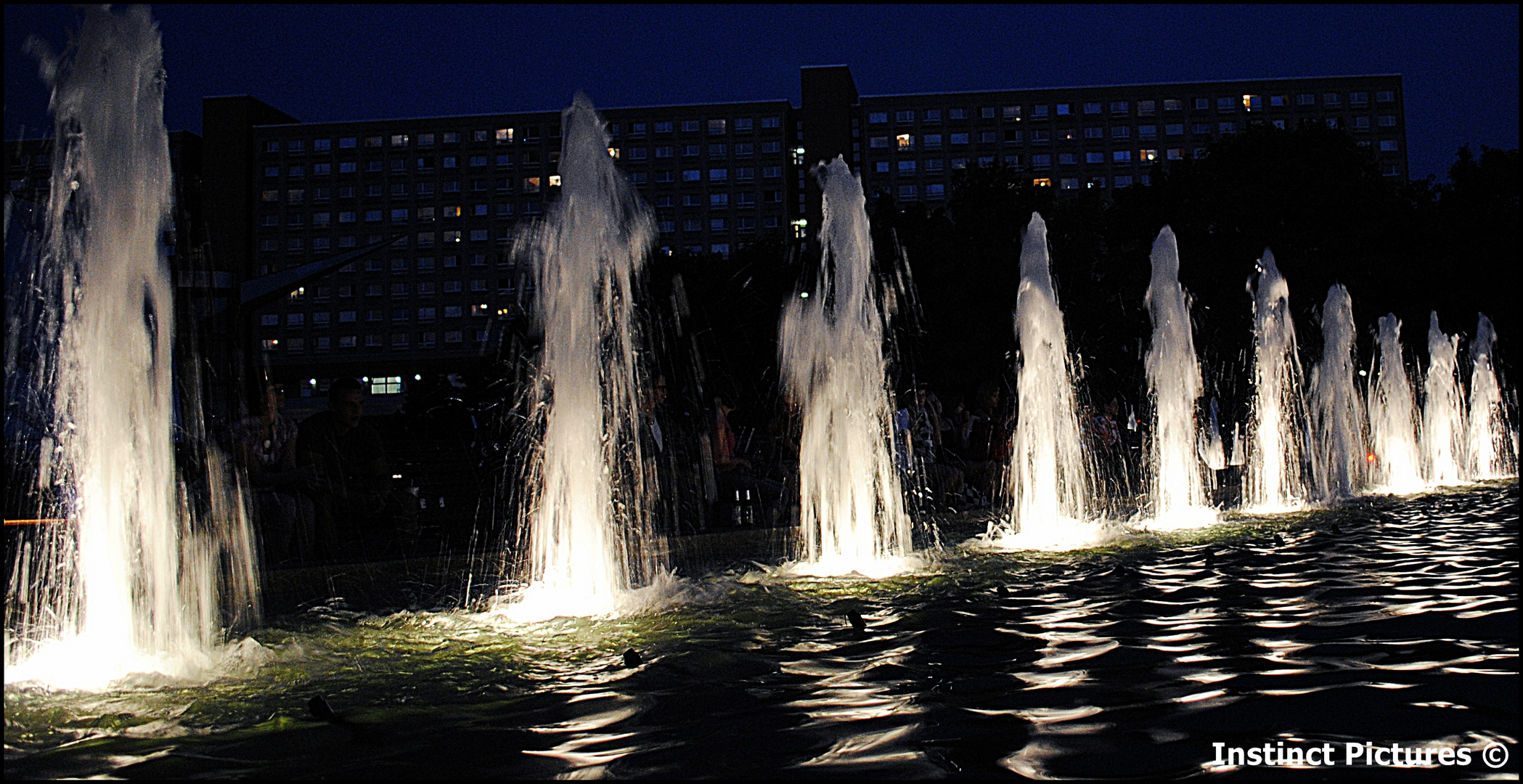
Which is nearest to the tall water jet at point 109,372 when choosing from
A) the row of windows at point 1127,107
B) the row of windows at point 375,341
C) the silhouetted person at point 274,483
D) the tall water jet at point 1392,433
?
the silhouetted person at point 274,483

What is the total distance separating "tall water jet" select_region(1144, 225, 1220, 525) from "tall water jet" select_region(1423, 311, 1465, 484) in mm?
6509

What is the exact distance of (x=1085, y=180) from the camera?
108 meters

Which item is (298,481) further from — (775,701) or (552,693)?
(775,701)

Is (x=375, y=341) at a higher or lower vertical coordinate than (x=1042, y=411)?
higher

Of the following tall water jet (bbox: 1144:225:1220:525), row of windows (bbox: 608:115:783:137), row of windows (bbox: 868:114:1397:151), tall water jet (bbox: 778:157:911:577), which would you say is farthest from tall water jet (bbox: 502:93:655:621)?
row of windows (bbox: 608:115:783:137)

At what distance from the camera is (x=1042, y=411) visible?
464 inches

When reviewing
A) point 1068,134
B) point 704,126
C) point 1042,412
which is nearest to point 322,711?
point 1042,412

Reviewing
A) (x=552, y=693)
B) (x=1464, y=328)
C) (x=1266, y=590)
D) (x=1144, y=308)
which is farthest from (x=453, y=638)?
(x=1464, y=328)

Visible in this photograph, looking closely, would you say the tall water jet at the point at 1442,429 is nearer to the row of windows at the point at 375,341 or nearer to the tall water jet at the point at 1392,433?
the tall water jet at the point at 1392,433

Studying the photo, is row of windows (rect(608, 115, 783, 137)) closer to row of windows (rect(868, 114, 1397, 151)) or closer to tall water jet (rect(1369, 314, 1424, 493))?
row of windows (rect(868, 114, 1397, 151))

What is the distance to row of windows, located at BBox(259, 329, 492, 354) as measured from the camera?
111 metres

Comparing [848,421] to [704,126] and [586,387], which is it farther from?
[704,126]

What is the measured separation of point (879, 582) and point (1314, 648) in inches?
120

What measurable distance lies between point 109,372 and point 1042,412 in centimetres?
845
